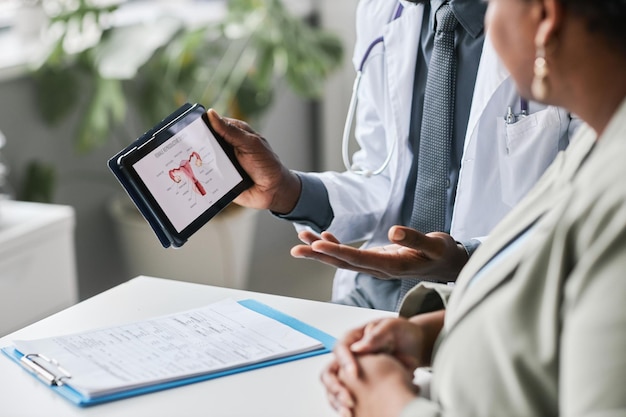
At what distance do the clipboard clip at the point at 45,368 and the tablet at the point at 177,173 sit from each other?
29 cm

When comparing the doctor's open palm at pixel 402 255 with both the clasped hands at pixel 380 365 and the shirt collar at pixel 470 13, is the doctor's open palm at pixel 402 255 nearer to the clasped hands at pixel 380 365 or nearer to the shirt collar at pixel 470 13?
the clasped hands at pixel 380 365

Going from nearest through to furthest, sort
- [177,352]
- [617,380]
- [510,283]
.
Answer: [617,380] < [510,283] < [177,352]

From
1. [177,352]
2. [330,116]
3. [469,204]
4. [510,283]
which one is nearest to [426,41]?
[469,204]

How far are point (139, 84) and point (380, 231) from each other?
143cm

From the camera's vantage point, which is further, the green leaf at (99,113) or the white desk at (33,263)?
the green leaf at (99,113)

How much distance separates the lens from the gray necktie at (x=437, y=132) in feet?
5.12

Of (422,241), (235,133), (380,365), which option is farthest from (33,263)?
(380,365)

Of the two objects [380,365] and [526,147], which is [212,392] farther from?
[526,147]

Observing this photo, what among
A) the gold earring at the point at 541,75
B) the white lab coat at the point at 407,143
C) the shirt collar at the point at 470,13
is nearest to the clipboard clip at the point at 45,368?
the gold earring at the point at 541,75

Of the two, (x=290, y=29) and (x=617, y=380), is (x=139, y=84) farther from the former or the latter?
(x=617, y=380)

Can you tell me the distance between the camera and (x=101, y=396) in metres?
1.01

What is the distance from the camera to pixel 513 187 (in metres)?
1.51

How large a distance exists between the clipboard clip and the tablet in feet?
0.95

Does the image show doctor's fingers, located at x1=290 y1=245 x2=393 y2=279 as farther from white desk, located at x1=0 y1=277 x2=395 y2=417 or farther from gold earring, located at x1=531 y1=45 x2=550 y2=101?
gold earring, located at x1=531 y1=45 x2=550 y2=101
